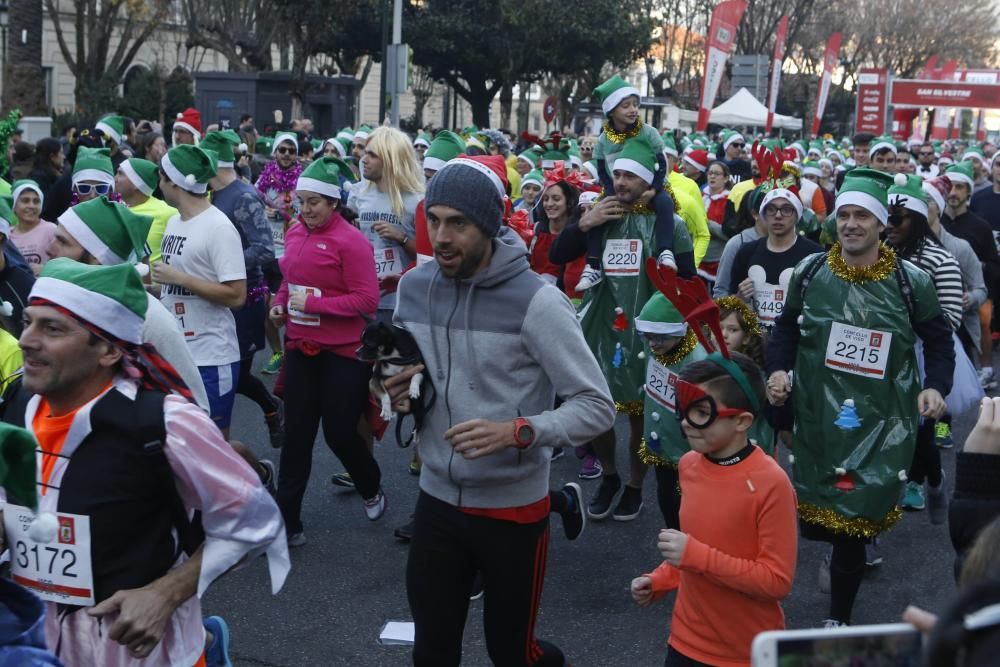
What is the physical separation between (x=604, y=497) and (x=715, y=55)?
17.8 m

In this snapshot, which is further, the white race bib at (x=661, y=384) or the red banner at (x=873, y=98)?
the red banner at (x=873, y=98)

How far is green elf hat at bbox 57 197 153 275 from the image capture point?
14.6ft

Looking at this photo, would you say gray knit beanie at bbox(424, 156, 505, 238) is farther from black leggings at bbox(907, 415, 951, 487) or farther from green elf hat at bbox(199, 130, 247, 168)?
green elf hat at bbox(199, 130, 247, 168)

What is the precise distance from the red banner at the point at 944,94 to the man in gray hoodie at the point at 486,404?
31438mm

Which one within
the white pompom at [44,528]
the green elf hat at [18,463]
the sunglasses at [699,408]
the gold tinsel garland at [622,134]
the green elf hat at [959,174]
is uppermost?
the gold tinsel garland at [622,134]

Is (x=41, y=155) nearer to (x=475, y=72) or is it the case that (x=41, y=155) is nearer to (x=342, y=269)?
(x=342, y=269)

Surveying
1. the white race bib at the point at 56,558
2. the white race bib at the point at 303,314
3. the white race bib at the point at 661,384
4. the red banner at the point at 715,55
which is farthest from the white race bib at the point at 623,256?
the red banner at the point at 715,55

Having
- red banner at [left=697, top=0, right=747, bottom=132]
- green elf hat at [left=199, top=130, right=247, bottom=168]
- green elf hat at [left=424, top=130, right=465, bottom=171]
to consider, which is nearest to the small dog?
green elf hat at [left=199, top=130, right=247, bottom=168]

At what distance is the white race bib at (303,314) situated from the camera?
19.9 feet

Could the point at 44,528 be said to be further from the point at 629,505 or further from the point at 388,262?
the point at 388,262

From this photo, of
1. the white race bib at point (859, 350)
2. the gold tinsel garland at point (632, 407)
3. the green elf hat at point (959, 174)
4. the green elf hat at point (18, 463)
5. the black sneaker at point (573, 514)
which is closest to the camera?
the green elf hat at point (18, 463)

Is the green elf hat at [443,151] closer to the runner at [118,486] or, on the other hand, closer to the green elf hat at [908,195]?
the green elf hat at [908,195]

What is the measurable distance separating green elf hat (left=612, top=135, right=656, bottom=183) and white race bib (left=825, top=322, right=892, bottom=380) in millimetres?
1798

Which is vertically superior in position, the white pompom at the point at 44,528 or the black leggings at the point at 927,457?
the white pompom at the point at 44,528
